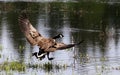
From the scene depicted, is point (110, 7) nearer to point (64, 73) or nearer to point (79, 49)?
point (79, 49)

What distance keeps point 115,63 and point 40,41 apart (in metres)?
3.11

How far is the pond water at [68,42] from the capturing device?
15242mm

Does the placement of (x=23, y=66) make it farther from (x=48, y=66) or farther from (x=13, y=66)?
(x=48, y=66)

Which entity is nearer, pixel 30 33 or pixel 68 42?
pixel 30 33

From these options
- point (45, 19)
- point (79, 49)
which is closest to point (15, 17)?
point (45, 19)

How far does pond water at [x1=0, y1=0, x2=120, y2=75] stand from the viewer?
50.0 feet

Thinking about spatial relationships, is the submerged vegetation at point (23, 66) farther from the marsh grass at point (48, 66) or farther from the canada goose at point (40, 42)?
the canada goose at point (40, 42)

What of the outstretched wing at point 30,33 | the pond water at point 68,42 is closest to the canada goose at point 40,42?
the outstretched wing at point 30,33

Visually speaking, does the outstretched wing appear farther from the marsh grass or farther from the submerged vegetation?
the marsh grass

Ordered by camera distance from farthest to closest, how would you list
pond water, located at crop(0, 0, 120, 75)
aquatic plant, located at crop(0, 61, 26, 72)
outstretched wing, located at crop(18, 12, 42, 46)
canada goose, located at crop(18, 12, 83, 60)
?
pond water, located at crop(0, 0, 120, 75) → aquatic plant, located at crop(0, 61, 26, 72) → outstretched wing, located at crop(18, 12, 42, 46) → canada goose, located at crop(18, 12, 83, 60)

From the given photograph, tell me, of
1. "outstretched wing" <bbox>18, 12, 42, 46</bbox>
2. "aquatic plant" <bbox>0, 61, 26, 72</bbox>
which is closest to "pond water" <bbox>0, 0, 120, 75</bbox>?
"aquatic plant" <bbox>0, 61, 26, 72</bbox>

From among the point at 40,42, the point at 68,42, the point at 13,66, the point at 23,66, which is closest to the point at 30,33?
the point at 40,42

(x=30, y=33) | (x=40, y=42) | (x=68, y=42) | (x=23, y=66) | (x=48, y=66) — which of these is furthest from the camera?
(x=68, y=42)

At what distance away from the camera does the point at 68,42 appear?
869 inches
